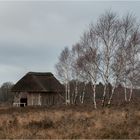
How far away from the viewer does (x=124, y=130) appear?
48.1ft

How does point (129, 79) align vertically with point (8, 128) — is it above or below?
above

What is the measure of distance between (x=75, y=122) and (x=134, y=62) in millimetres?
26237

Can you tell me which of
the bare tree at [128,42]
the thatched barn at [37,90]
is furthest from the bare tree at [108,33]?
the thatched barn at [37,90]

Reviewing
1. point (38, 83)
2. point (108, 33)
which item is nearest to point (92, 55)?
point (108, 33)

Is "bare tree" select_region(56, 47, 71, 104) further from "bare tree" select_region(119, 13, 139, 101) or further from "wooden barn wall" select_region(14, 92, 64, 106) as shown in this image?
"bare tree" select_region(119, 13, 139, 101)

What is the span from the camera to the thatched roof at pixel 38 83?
62.0 m

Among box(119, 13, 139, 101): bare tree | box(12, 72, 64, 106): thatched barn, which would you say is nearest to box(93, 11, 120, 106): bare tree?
box(119, 13, 139, 101): bare tree

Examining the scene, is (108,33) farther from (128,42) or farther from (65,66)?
(65,66)

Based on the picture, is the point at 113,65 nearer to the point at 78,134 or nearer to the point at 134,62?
the point at 134,62

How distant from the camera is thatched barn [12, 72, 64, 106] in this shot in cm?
6144

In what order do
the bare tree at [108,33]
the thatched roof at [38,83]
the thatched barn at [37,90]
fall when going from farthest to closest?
the thatched roof at [38,83] → the thatched barn at [37,90] → the bare tree at [108,33]

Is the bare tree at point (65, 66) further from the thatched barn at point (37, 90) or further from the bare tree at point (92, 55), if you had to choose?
the bare tree at point (92, 55)

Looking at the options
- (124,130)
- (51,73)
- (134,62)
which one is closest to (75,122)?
(124,130)

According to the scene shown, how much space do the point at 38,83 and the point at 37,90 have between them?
2.19m
